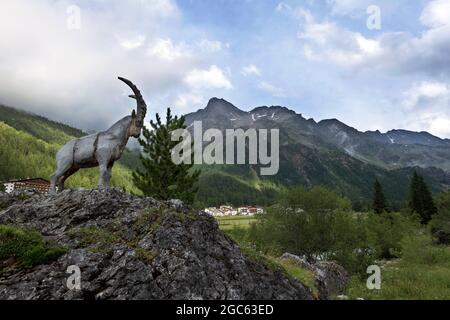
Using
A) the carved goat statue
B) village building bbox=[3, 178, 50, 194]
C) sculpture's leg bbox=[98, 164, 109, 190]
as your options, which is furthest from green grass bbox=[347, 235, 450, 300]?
village building bbox=[3, 178, 50, 194]

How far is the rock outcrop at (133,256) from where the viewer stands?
34.1 ft

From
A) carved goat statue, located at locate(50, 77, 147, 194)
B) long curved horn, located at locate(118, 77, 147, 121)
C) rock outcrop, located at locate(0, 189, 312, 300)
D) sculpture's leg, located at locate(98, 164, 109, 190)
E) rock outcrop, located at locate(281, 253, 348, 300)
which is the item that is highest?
long curved horn, located at locate(118, 77, 147, 121)

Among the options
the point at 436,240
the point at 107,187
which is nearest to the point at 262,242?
the point at 107,187

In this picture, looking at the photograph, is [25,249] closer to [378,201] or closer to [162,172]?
[162,172]

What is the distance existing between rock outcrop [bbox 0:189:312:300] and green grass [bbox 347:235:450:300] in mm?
7210

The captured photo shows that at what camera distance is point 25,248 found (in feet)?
37.3

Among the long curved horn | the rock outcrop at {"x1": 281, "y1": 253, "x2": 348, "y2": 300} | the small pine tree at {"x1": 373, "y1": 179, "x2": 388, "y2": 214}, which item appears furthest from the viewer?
the small pine tree at {"x1": 373, "y1": 179, "x2": 388, "y2": 214}

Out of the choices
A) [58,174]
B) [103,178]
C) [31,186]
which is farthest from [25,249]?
[31,186]

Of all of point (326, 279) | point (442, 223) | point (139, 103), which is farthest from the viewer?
point (442, 223)

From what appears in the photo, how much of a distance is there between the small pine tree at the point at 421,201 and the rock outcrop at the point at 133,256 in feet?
262

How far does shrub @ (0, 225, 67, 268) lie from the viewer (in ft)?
36.3

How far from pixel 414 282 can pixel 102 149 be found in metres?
19.3

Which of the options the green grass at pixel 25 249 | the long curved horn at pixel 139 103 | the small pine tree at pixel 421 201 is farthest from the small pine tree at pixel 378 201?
the green grass at pixel 25 249

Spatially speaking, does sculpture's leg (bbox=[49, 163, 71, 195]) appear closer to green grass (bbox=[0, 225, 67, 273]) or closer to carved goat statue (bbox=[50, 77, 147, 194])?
carved goat statue (bbox=[50, 77, 147, 194])
